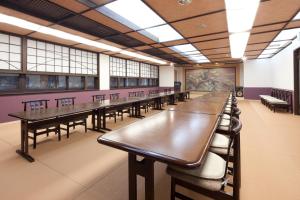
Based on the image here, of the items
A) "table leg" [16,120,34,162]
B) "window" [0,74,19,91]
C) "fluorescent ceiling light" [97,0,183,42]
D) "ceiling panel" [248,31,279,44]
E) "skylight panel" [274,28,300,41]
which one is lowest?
"table leg" [16,120,34,162]

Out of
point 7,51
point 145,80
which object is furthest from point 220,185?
point 145,80

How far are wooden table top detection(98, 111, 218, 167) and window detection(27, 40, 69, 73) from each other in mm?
4933

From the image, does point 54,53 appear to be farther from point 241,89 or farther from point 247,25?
point 241,89

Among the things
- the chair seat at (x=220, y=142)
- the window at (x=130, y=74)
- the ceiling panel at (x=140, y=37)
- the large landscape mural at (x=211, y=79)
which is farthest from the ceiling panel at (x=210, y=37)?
the large landscape mural at (x=211, y=79)

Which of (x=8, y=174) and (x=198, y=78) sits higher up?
(x=198, y=78)

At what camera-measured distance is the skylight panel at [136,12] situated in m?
3.06

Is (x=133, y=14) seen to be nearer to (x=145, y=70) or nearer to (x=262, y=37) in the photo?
(x=262, y=37)

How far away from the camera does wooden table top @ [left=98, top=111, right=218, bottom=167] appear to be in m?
1.01

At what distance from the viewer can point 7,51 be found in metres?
4.48

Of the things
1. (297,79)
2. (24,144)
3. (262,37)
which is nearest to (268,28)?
(262,37)

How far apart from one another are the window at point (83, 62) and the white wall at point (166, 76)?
261 inches

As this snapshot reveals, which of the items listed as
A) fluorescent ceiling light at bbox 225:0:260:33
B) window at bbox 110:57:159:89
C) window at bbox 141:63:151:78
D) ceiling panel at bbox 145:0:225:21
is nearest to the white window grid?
window at bbox 110:57:159:89

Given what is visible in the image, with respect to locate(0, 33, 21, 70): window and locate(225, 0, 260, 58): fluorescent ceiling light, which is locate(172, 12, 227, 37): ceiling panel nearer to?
locate(225, 0, 260, 58): fluorescent ceiling light

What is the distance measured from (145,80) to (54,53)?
22.1 ft
